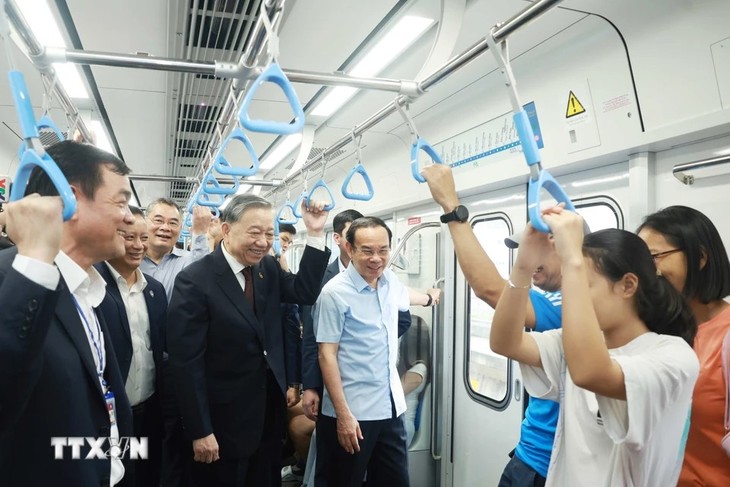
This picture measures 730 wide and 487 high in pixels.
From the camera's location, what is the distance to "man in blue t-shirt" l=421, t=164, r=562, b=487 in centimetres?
191

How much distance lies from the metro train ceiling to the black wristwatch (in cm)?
120

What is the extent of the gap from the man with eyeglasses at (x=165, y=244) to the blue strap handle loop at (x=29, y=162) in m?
2.55

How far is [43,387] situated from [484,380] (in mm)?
3452

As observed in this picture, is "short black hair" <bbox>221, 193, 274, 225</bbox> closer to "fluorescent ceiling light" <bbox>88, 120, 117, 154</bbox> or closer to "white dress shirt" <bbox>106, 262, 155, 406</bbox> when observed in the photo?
"white dress shirt" <bbox>106, 262, 155, 406</bbox>

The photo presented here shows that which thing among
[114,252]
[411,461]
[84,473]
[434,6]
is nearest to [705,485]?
[84,473]

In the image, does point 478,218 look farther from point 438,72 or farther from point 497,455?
point 438,72

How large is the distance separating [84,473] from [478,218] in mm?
3392

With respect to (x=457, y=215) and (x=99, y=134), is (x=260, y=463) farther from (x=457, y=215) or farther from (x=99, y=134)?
(x=99, y=134)

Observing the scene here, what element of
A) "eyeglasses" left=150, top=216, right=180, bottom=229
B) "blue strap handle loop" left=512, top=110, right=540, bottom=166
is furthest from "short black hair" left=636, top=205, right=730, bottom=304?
"eyeglasses" left=150, top=216, right=180, bottom=229

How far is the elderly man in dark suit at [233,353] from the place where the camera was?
2498 mm

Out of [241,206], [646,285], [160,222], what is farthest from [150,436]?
[646,285]

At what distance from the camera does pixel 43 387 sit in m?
1.34

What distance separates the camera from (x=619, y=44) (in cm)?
258

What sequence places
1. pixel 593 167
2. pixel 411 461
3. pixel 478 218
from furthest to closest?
pixel 411 461
pixel 478 218
pixel 593 167
